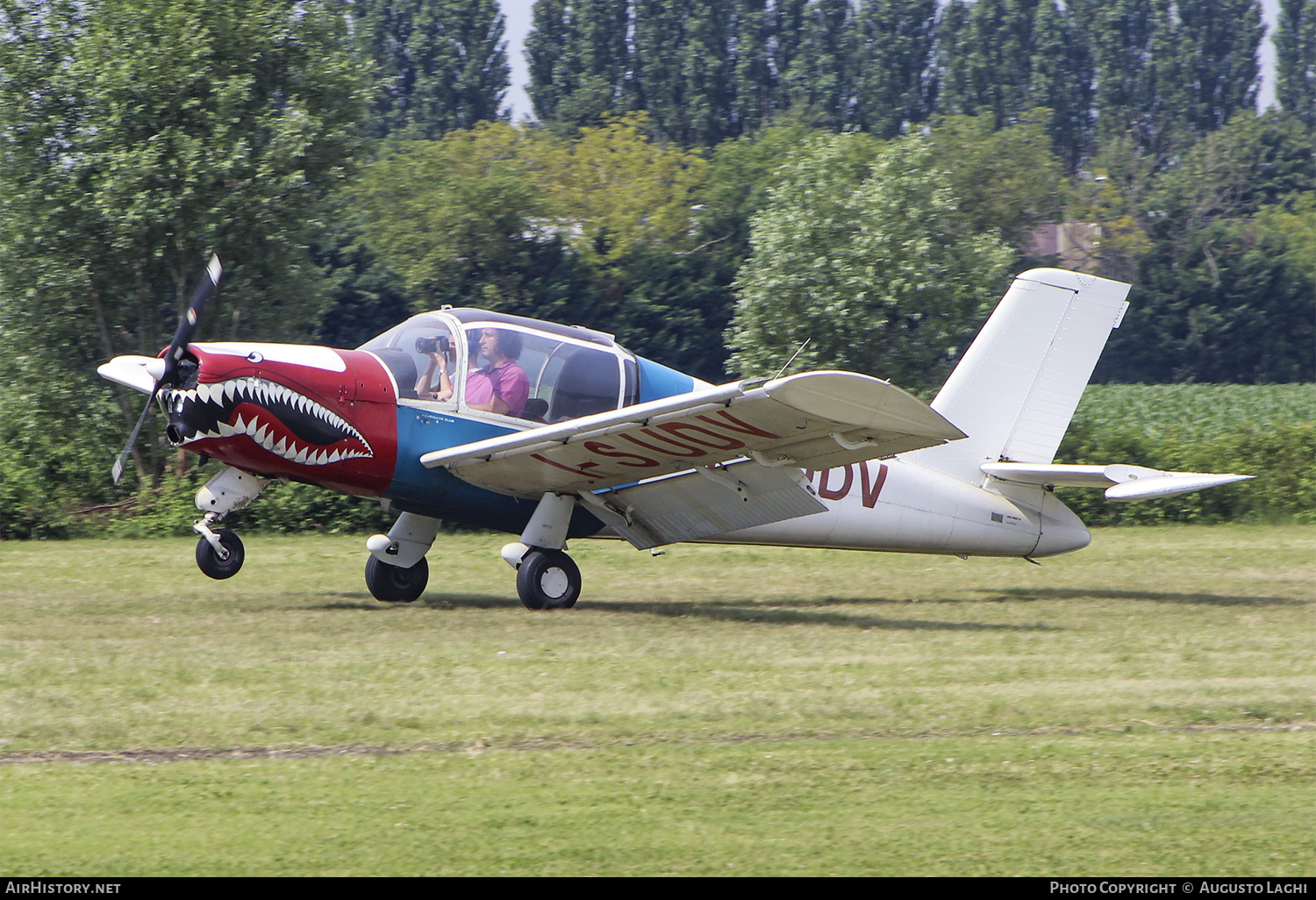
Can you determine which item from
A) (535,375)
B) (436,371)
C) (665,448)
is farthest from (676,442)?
(436,371)

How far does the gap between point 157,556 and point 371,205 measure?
42396mm

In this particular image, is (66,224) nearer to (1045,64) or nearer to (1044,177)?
(1044,177)

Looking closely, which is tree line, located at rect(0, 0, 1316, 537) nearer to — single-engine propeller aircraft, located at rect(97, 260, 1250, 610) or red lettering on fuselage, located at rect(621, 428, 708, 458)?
single-engine propeller aircraft, located at rect(97, 260, 1250, 610)

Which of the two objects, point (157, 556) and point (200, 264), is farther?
point (200, 264)

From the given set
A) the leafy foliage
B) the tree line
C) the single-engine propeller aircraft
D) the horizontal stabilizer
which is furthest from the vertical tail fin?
the leafy foliage

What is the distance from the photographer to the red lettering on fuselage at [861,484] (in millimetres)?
11586

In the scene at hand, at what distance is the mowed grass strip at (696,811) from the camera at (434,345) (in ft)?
16.5

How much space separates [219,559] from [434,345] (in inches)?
90.3

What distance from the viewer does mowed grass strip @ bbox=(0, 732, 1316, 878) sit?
455 centimetres

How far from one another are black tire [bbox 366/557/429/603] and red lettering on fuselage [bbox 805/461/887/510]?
3.46 m

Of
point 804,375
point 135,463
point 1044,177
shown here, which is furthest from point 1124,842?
point 1044,177

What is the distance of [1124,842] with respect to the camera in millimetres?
4754

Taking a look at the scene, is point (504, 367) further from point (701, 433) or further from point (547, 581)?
point (701, 433)

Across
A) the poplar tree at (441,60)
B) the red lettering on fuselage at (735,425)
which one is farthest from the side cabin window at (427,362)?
the poplar tree at (441,60)
